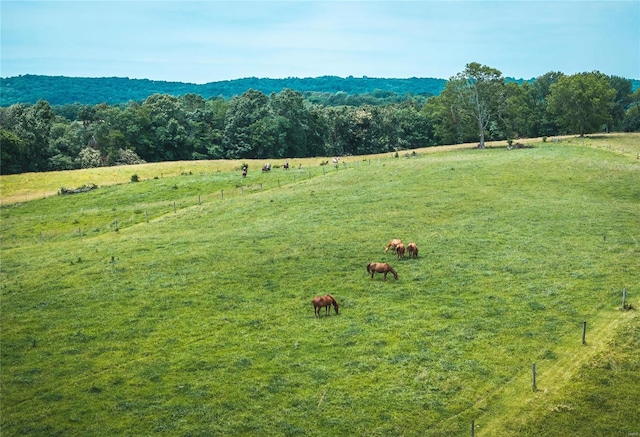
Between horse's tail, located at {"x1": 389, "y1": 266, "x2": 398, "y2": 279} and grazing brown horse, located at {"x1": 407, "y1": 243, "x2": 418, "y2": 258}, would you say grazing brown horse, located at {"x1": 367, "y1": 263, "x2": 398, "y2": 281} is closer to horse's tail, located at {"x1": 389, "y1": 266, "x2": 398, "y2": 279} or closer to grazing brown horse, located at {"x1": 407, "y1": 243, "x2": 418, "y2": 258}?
horse's tail, located at {"x1": 389, "y1": 266, "x2": 398, "y2": 279}

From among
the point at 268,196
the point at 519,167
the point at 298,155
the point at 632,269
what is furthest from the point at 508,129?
the point at 632,269

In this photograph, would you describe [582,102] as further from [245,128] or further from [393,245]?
[393,245]

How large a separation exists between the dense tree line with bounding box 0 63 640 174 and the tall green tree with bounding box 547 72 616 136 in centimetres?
18

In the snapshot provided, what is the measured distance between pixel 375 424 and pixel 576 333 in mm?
12065

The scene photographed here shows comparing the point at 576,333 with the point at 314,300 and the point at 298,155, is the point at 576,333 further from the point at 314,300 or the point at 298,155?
the point at 298,155

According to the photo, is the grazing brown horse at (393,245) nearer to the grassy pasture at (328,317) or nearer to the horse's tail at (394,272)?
the grassy pasture at (328,317)

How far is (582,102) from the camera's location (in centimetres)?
10662

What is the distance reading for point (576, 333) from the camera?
91.7ft

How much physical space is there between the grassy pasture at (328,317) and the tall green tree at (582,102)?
50380 millimetres

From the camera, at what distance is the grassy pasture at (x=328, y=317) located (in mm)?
22219

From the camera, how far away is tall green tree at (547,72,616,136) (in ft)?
348

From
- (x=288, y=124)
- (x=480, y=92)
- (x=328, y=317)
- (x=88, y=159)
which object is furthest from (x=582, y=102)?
(x=328, y=317)

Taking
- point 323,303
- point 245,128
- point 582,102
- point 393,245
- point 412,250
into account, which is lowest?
point 323,303

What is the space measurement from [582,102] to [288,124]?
177ft
